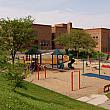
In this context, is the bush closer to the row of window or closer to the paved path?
the paved path

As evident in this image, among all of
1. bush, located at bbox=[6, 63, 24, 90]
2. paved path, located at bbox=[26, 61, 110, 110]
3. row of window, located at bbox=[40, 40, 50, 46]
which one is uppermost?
row of window, located at bbox=[40, 40, 50, 46]

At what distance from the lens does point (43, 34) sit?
241 feet

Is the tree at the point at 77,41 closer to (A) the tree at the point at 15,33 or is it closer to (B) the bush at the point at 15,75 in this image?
(A) the tree at the point at 15,33

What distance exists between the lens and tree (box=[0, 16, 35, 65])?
28.8 m

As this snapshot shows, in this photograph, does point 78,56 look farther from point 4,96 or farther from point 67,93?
point 4,96

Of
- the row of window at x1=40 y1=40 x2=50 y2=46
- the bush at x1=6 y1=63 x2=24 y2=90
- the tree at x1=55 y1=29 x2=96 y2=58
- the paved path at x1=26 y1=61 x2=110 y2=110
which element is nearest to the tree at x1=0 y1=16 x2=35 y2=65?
the paved path at x1=26 y1=61 x2=110 y2=110

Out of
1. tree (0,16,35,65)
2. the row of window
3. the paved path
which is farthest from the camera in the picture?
the row of window

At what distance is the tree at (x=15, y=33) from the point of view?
28.8 meters

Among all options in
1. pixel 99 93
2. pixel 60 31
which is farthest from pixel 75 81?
pixel 60 31

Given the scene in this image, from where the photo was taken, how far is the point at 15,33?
29219 mm

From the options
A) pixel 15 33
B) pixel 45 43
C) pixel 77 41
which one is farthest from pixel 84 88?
pixel 45 43

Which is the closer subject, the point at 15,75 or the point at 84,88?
the point at 15,75

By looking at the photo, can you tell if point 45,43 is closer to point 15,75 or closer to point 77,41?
point 77,41

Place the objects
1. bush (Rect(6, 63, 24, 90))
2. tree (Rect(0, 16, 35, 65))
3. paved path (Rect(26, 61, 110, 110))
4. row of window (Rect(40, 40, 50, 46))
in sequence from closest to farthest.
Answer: bush (Rect(6, 63, 24, 90)) < paved path (Rect(26, 61, 110, 110)) < tree (Rect(0, 16, 35, 65)) < row of window (Rect(40, 40, 50, 46))
